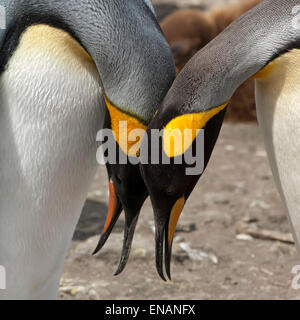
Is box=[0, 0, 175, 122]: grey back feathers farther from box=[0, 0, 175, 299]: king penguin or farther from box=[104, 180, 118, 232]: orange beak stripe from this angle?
box=[104, 180, 118, 232]: orange beak stripe

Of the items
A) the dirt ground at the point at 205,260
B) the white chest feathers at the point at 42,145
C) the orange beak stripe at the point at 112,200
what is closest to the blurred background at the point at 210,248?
the dirt ground at the point at 205,260

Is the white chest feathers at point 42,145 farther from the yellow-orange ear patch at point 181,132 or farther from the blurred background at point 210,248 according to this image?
the blurred background at point 210,248

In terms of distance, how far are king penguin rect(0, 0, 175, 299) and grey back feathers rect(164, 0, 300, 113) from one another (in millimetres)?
120

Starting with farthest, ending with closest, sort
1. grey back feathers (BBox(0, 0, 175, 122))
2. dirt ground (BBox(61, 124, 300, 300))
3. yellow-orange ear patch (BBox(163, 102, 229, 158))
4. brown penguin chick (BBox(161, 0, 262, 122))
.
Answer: brown penguin chick (BBox(161, 0, 262, 122))
dirt ground (BBox(61, 124, 300, 300))
grey back feathers (BBox(0, 0, 175, 122))
yellow-orange ear patch (BBox(163, 102, 229, 158))

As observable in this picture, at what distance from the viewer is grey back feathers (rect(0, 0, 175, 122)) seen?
1.92 m

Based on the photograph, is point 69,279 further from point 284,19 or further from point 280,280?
point 284,19

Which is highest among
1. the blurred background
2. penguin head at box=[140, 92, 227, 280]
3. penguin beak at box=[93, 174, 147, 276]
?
penguin head at box=[140, 92, 227, 280]

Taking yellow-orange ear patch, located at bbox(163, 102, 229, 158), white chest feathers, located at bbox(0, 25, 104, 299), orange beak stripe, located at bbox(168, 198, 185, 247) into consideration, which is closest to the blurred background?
white chest feathers, located at bbox(0, 25, 104, 299)

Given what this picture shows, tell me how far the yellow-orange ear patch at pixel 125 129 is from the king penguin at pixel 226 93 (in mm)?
88

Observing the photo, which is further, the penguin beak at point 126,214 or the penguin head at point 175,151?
the penguin beak at point 126,214

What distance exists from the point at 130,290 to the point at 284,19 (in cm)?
136

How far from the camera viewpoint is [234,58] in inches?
73.2

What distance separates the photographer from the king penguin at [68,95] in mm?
1932

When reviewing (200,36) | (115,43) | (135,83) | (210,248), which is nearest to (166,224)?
(135,83)
